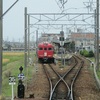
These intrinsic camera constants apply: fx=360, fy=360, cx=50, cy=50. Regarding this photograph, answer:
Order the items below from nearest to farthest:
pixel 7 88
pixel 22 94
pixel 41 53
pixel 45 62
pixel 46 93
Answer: pixel 22 94 → pixel 46 93 → pixel 7 88 → pixel 41 53 → pixel 45 62

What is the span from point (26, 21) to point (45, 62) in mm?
16732

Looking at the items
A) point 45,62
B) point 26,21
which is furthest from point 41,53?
point 26,21

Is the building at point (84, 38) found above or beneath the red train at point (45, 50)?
above

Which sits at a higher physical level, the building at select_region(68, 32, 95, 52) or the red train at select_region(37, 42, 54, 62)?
the building at select_region(68, 32, 95, 52)

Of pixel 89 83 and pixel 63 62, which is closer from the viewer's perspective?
pixel 89 83

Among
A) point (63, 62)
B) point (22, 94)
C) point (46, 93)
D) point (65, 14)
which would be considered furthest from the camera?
point (63, 62)

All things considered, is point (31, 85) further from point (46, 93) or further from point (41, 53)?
point (41, 53)

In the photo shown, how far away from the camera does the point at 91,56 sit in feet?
240

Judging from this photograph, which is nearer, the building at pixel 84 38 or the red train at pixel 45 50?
the red train at pixel 45 50

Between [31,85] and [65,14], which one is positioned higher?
[65,14]

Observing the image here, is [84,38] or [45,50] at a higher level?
[84,38]

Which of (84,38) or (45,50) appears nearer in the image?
(45,50)

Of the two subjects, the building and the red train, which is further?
the building

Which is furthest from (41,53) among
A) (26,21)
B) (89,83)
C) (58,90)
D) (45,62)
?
(58,90)
